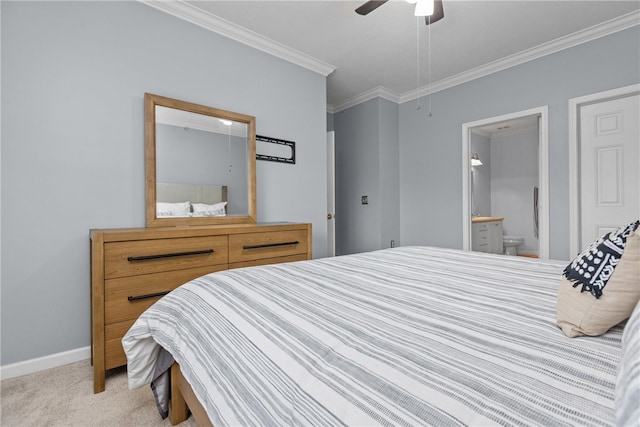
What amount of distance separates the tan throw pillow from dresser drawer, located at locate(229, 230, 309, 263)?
1947 millimetres

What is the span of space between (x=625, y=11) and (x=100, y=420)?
4655mm

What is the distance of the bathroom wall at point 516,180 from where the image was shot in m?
5.87

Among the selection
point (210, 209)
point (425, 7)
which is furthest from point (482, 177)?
point (210, 209)

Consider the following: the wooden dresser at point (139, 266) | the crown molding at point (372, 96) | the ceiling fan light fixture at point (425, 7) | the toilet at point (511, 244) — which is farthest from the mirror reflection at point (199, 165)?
the toilet at point (511, 244)

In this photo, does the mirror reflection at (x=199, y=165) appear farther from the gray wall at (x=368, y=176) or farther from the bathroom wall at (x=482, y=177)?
the bathroom wall at (x=482, y=177)

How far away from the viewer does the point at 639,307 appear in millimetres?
558

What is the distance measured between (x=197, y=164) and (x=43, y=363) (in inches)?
64.9

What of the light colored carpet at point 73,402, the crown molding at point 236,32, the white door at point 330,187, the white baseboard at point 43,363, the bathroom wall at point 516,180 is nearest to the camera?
the light colored carpet at point 73,402

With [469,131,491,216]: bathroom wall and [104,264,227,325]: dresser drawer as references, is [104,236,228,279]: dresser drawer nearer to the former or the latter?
[104,264,227,325]: dresser drawer

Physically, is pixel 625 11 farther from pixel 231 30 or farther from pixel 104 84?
pixel 104 84

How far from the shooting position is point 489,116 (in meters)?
3.54

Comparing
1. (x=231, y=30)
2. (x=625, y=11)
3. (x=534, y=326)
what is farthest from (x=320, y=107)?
(x=534, y=326)

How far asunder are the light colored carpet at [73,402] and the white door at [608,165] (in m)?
3.65

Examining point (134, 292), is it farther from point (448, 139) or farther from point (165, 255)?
point (448, 139)
